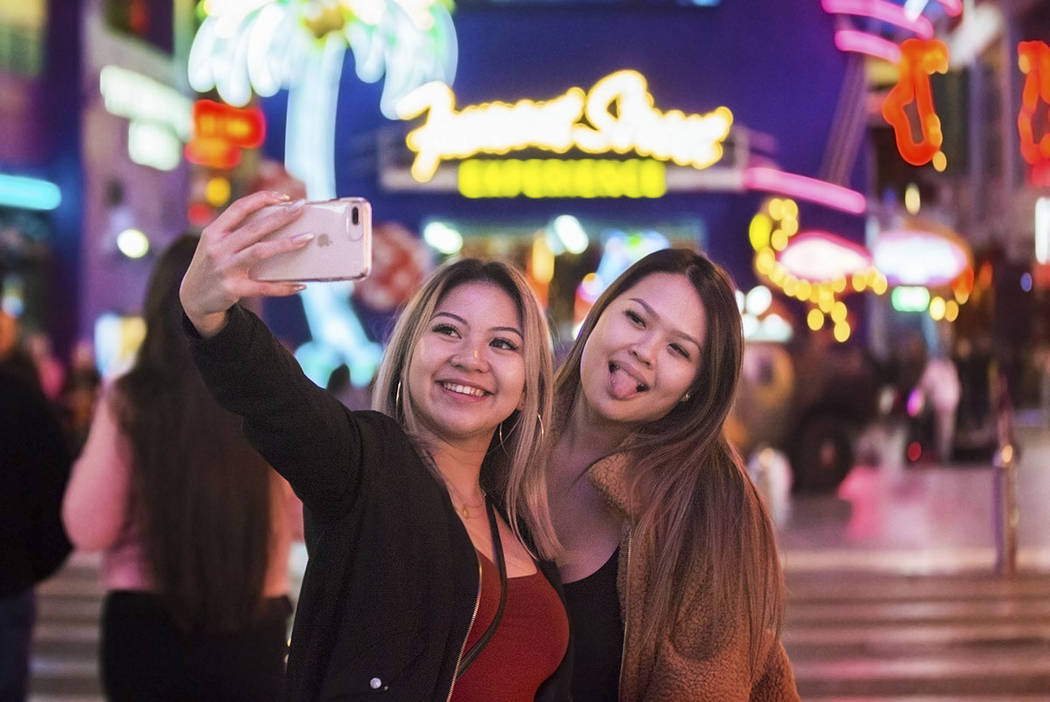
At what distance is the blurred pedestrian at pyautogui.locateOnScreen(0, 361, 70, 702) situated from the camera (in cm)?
320

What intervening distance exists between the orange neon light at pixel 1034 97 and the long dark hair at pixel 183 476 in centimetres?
1071

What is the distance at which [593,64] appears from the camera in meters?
16.0

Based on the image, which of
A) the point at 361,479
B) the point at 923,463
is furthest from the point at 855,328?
the point at 361,479

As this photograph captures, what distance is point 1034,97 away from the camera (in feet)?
38.1

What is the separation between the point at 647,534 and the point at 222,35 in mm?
13088

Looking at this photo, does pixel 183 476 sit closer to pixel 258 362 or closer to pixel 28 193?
pixel 258 362

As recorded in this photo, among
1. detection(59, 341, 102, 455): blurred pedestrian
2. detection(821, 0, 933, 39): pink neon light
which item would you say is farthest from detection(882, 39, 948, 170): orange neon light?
detection(59, 341, 102, 455): blurred pedestrian

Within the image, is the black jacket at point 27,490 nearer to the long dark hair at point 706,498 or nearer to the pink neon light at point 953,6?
the long dark hair at point 706,498

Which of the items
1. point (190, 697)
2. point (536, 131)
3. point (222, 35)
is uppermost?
point (222, 35)

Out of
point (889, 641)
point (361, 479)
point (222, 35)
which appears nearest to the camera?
point (361, 479)

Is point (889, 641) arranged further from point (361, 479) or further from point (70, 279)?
point (70, 279)

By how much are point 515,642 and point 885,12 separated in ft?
46.9

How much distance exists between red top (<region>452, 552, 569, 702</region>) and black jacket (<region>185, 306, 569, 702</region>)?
0.25 ft

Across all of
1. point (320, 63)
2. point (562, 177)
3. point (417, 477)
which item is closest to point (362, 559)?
point (417, 477)
